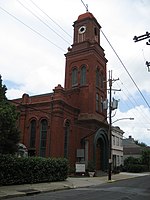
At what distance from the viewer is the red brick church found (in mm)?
35594

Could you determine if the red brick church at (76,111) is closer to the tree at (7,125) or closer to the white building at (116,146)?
the tree at (7,125)

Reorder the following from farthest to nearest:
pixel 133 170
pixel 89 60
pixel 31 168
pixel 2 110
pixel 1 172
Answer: pixel 133 170 → pixel 89 60 → pixel 31 168 → pixel 1 172 → pixel 2 110

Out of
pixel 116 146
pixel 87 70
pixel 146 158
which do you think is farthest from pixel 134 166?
pixel 87 70

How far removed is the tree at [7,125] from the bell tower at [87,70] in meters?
18.5

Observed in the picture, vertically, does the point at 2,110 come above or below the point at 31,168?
above

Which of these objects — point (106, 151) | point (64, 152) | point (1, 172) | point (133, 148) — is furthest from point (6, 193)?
point (133, 148)

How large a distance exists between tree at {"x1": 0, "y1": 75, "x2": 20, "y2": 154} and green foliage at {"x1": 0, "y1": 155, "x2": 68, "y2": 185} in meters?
1.05

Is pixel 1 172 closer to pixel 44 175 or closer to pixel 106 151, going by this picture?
pixel 44 175

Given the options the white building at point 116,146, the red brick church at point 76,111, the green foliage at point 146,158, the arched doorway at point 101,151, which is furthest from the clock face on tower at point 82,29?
the green foliage at point 146,158

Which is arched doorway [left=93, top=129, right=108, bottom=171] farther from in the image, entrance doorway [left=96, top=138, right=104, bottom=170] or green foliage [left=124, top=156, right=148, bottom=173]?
green foliage [left=124, top=156, right=148, bottom=173]

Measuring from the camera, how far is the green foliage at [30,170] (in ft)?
65.4

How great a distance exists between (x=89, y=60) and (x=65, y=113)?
31.4 ft

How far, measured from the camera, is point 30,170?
22094 mm

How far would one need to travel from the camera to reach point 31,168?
72.8 ft
